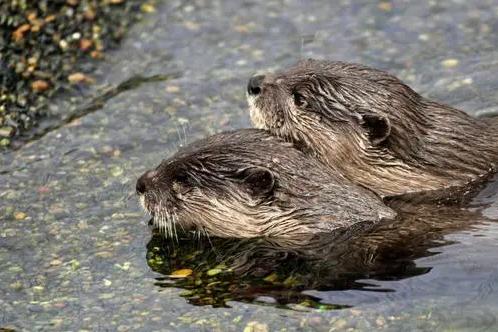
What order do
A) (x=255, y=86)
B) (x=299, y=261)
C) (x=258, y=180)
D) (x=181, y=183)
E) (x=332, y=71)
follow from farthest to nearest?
1. (x=255, y=86)
2. (x=332, y=71)
3. (x=181, y=183)
4. (x=258, y=180)
5. (x=299, y=261)

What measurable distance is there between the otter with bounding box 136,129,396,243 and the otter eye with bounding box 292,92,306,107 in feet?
1.30

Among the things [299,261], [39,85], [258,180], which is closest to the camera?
[299,261]

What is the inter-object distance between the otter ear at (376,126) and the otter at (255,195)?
328mm

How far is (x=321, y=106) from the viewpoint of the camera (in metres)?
6.98

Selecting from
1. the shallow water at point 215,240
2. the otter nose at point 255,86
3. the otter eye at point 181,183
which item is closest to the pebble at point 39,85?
the shallow water at point 215,240

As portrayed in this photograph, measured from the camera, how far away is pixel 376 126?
22.2ft

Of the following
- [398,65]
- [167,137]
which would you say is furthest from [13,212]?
[398,65]

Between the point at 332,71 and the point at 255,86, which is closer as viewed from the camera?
the point at 332,71

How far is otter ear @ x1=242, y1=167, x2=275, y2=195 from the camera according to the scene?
655cm

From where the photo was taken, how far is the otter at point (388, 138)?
6.85m

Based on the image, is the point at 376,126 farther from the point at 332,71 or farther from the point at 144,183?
the point at 144,183

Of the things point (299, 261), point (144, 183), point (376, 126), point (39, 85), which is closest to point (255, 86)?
point (376, 126)

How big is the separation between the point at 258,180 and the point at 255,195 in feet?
0.31

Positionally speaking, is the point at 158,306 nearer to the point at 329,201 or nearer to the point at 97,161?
the point at 329,201
